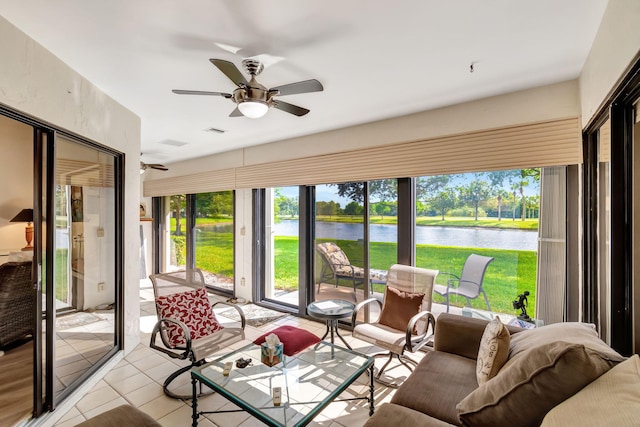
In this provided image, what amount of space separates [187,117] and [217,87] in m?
1.06

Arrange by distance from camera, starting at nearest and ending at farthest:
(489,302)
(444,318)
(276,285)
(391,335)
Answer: (444,318)
(391,335)
(489,302)
(276,285)

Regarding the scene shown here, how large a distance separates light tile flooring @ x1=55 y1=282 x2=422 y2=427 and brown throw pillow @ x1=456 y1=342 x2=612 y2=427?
45.4 inches

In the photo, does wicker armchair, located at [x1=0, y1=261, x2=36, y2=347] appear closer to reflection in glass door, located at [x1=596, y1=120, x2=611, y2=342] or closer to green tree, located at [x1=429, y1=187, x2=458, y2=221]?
green tree, located at [x1=429, y1=187, x2=458, y2=221]

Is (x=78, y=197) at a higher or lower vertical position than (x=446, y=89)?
lower

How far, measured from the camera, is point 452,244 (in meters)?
3.20

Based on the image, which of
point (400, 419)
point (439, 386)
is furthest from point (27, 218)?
point (439, 386)

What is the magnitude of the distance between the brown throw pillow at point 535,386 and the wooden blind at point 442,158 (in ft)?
6.18

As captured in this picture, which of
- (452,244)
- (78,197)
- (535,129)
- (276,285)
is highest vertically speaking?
(535,129)

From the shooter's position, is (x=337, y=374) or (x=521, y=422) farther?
(x=337, y=374)

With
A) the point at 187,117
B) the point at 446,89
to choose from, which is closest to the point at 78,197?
the point at 187,117

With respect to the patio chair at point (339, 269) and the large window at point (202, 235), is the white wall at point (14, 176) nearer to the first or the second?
the patio chair at point (339, 269)

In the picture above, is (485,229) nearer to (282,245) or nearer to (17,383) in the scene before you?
(282,245)

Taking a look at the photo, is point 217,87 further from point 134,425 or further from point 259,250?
point 259,250

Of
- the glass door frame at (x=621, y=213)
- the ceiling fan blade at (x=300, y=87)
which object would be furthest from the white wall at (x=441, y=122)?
the ceiling fan blade at (x=300, y=87)
